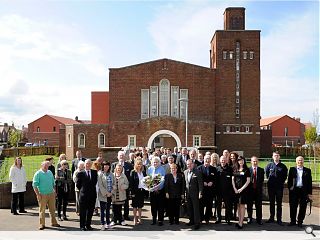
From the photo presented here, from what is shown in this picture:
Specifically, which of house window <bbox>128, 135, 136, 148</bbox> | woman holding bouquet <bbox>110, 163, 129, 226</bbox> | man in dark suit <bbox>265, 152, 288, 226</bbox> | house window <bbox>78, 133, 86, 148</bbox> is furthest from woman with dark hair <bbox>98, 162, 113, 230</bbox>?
house window <bbox>78, 133, 86, 148</bbox>

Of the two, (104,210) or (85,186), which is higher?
(85,186)

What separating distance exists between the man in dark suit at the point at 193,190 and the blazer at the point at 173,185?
7.4 inches

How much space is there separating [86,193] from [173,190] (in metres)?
2.28

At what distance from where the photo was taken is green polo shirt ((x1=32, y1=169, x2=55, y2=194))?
9.96 meters

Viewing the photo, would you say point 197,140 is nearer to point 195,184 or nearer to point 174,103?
point 174,103

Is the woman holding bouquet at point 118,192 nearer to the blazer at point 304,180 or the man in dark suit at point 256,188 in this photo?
the man in dark suit at point 256,188

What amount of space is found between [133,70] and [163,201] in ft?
98.2

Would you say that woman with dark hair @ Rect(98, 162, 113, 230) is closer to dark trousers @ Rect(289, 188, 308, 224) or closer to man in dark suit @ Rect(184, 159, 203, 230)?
man in dark suit @ Rect(184, 159, 203, 230)

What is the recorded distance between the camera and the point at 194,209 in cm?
997

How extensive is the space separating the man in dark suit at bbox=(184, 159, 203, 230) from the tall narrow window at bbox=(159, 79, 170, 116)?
29.4 m

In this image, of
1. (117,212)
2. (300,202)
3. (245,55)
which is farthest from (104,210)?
(245,55)

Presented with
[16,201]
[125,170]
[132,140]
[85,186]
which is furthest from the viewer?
[132,140]

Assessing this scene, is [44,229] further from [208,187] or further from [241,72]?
[241,72]

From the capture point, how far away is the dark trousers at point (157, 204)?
10383 millimetres
